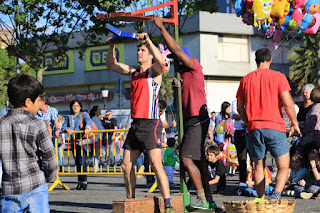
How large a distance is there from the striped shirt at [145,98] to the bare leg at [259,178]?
134cm

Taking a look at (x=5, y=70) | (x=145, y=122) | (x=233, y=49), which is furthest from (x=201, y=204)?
(x=5, y=70)

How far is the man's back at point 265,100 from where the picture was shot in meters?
7.11

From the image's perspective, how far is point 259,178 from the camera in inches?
283

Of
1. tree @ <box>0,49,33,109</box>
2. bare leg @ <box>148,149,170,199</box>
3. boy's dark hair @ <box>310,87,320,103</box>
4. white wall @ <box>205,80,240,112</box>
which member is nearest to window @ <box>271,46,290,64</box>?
white wall @ <box>205,80,240,112</box>

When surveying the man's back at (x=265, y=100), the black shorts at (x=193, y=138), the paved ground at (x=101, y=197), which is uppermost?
the man's back at (x=265, y=100)

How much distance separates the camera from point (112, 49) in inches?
307

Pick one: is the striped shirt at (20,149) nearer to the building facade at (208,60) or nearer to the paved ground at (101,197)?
the paved ground at (101,197)

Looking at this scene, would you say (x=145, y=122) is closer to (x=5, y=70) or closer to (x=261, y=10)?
(x=261, y=10)

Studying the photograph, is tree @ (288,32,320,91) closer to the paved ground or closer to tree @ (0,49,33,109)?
tree @ (0,49,33,109)

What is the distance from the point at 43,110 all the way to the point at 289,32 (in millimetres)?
4885

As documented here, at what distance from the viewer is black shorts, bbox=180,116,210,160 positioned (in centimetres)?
735

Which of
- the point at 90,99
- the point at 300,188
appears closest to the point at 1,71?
the point at 90,99

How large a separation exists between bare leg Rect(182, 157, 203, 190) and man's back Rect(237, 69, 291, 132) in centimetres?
81

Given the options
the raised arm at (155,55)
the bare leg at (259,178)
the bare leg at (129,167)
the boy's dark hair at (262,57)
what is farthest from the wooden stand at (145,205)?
the boy's dark hair at (262,57)
